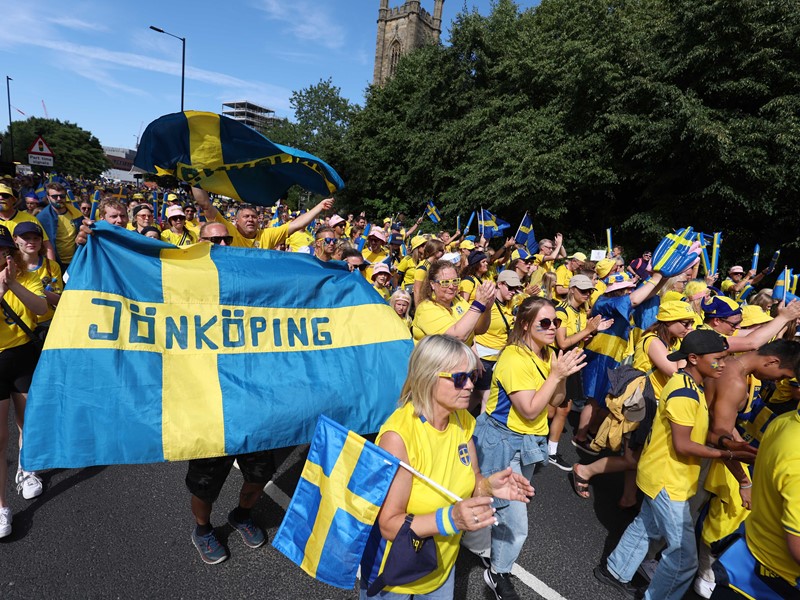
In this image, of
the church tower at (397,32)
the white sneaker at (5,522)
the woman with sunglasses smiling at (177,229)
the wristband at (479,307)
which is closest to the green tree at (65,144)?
the church tower at (397,32)

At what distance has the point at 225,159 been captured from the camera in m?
4.12

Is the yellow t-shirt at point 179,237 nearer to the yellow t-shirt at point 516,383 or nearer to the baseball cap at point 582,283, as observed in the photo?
the baseball cap at point 582,283

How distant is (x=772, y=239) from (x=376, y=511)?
1731 cm

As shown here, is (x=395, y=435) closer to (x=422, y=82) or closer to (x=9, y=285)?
(x=9, y=285)

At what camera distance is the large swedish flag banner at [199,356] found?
2387 mm

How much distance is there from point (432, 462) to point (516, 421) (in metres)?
1.10

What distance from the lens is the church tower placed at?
184ft

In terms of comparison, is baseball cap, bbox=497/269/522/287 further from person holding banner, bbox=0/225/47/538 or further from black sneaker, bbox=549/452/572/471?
person holding banner, bbox=0/225/47/538

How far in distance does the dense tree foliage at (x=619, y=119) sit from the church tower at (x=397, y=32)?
35.6m

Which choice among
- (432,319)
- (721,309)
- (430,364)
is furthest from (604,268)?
(430,364)

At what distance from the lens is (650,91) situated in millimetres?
14859

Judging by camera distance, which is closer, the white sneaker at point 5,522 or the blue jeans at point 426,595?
the blue jeans at point 426,595

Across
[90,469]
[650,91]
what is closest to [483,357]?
[90,469]

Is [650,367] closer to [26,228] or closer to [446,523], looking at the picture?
[446,523]
